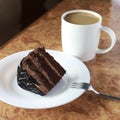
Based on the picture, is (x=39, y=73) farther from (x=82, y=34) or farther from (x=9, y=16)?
(x=9, y=16)

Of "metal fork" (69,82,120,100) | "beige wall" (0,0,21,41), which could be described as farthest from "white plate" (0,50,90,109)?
"beige wall" (0,0,21,41)

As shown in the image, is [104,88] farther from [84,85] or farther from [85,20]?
[85,20]

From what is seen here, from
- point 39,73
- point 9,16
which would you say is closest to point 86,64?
point 39,73

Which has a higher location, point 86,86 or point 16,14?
point 86,86

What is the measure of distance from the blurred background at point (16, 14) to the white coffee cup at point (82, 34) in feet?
2.65

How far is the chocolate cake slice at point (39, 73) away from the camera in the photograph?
670mm

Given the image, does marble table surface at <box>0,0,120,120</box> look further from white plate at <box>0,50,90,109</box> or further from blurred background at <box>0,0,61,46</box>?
blurred background at <box>0,0,61,46</box>

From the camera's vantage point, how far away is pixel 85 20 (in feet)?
2.75

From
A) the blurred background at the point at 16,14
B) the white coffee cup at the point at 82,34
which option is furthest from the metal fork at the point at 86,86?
the blurred background at the point at 16,14

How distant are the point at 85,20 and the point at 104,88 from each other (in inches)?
8.5

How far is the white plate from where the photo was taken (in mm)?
646

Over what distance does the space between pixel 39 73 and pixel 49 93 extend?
0.18ft

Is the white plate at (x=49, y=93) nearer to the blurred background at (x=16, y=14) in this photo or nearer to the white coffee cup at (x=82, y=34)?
the white coffee cup at (x=82, y=34)

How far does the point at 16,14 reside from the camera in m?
1.67
